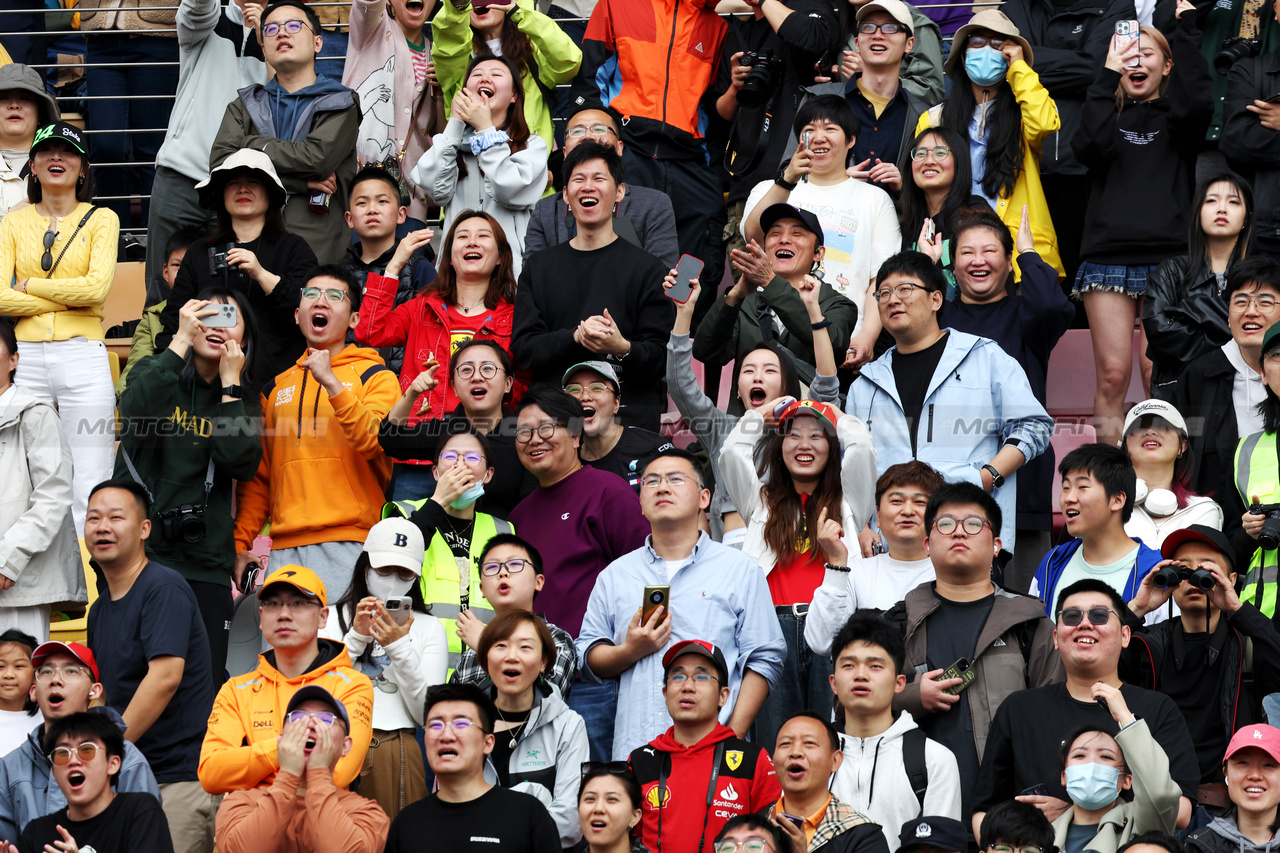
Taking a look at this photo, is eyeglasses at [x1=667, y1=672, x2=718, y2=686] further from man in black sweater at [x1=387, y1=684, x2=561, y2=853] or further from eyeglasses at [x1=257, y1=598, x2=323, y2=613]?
eyeglasses at [x1=257, y1=598, x2=323, y2=613]

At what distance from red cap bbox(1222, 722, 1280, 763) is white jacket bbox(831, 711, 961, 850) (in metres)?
0.90

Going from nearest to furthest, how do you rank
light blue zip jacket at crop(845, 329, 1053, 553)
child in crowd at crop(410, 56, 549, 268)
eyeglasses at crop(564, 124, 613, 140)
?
1. light blue zip jacket at crop(845, 329, 1053, 553)
2. eyeglasses at crop(564, 124, 613, 140)
3. child in crowd at crop(410, 56, 549, 268)

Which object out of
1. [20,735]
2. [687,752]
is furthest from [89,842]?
[687,752]

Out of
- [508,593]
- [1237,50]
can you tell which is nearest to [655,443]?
[508,593]

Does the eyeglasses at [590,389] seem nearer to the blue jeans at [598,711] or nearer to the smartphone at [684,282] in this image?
the smartphone at [684,282]

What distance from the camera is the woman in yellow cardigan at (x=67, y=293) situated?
8406 millimetres

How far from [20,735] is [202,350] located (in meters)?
1.82

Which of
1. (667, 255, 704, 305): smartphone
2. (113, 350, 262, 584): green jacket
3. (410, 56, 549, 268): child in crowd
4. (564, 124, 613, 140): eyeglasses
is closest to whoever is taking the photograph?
(113, 350, 262, 584): green jacket

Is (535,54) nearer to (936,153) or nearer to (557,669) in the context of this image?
(936,153)

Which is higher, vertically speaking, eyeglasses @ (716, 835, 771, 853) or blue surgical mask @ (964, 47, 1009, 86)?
blue surgical mask @ (964, 47, 1009, 86)

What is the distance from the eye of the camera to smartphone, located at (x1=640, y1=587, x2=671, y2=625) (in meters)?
6.55

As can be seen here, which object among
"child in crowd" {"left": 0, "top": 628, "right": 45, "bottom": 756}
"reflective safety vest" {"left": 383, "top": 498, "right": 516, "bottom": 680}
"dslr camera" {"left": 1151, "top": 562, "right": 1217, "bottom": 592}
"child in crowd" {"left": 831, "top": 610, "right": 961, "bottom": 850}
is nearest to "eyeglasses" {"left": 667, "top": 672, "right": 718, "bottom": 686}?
"child in crowd" {"left": 831, "top": 610, "right": 961, "bottom": 850}

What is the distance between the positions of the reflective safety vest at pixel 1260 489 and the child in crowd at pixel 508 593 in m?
2.56

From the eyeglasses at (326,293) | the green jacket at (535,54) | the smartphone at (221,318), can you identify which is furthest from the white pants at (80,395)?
the green jacket at (535,54)
